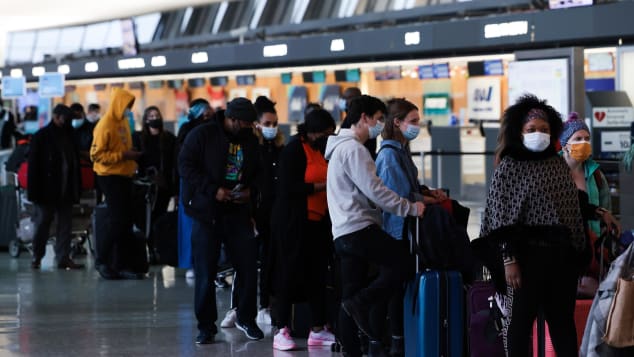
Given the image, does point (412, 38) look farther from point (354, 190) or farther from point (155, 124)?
point (354, 190)

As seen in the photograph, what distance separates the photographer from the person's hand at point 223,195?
775 cm

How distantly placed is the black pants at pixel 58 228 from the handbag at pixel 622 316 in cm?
792

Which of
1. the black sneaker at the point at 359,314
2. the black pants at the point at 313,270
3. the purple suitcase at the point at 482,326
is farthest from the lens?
the black pants at the point at 313,270

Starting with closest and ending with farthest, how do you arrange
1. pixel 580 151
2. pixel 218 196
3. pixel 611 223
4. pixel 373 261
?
pixel 611 223, pixel 580 151, pixel 373 261, pixel 218 196

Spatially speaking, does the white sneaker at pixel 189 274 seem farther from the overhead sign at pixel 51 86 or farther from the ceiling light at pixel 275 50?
the overhead sign at pixel 51 86

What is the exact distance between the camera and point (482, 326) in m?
6.30

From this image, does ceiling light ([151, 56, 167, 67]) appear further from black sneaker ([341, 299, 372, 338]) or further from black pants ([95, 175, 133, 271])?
black sneaker ([341, 299, 372, 338])

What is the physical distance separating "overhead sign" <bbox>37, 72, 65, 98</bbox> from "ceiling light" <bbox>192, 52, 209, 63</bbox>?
3097 millimetres

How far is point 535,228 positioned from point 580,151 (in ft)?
3.55

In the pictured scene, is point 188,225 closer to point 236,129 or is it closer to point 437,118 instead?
point 236,129

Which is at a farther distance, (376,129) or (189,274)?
(189,274)

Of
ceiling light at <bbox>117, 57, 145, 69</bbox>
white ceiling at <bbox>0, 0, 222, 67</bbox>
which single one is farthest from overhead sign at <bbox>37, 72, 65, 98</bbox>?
white ceiling at <bbox>0, 0, 222, 67</bbox>

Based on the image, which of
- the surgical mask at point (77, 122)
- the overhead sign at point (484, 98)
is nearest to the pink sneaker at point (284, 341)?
the surgical mask at point (77, 122)

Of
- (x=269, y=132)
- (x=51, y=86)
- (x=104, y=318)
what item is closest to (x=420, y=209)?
(x=269, y=132)
